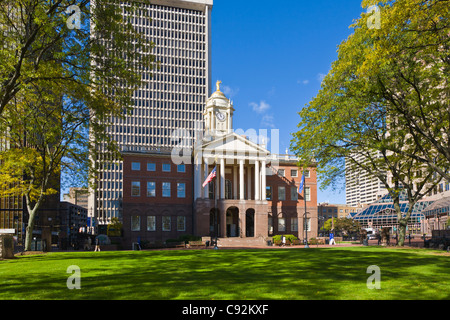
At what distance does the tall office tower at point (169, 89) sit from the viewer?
13750 cm

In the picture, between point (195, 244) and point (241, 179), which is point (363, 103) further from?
point (241, 179)

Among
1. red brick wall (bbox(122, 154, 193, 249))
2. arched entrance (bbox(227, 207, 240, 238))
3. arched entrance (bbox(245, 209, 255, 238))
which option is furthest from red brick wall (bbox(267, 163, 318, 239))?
red brick wall (bbox(122, 154, 193, 249))

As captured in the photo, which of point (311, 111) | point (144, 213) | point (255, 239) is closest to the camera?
point (311, 111)

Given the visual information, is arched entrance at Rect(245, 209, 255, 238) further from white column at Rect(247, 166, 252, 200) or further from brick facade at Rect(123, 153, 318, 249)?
white column at Rect(247, 166, 252, 200)

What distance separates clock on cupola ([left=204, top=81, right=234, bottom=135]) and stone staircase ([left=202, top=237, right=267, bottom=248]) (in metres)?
20.7

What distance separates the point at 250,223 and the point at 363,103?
42.0 m

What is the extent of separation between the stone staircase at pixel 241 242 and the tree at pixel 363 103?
21.7 metres

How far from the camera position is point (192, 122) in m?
141

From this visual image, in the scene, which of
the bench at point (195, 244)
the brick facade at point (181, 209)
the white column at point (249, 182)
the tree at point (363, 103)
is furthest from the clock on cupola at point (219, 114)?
the tree at point (363, 103)

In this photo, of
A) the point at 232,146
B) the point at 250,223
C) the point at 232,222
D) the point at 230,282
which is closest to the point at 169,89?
the point at 232,146

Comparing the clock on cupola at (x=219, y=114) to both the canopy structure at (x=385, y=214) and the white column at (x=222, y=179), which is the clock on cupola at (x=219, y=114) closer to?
the white column at (x=222, y=179)
